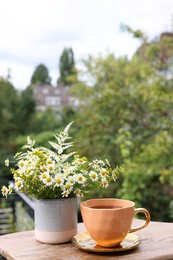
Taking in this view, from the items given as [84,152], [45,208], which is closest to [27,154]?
[45,208]

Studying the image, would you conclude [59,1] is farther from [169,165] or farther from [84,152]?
[84,152]

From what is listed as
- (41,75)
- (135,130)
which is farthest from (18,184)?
(41,75)

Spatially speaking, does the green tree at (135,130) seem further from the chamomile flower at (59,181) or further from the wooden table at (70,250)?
the chamomile flower at (59,181)

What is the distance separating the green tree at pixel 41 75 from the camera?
486 centimetres

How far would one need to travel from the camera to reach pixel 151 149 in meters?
3.13

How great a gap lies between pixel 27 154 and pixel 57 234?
224mm

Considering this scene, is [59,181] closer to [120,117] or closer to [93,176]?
[93,176]

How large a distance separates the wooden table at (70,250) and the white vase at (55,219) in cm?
2

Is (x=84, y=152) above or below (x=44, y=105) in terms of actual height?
below

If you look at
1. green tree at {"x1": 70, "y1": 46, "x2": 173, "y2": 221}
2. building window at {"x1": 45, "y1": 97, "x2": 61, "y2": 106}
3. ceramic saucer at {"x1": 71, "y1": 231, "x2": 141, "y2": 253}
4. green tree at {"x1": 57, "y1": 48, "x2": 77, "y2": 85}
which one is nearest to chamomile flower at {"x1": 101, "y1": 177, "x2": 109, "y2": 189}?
ceramic saucer at {"x1": 71, "y1": 231, "x2": 141, "y2": 253}

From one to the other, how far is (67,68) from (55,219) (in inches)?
193

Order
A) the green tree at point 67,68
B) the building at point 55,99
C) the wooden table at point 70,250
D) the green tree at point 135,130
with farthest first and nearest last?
the building at point 55,99
the green tree at point 67,68
the green tree at point 135,130
the wooden table at point 70,250

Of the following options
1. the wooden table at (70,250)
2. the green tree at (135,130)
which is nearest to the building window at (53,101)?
→ the green tree at (135,130)

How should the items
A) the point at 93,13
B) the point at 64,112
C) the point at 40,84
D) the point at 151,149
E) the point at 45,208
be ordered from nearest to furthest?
the point at 45,208 → the point at 151,149 → the point at 93,13 → the point at 40,84 → the point at 64,112
